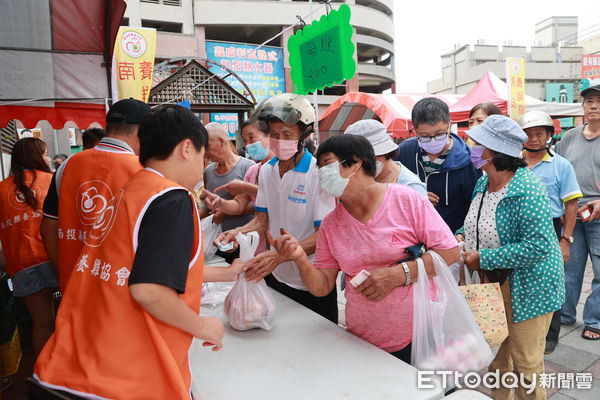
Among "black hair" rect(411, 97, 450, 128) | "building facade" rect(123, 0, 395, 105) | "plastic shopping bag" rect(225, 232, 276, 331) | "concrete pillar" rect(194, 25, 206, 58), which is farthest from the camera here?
"concrete pillar" rect(194, 25, 206, 58)

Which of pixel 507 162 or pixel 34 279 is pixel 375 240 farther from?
pixel 34 279

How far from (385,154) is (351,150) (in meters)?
0.62

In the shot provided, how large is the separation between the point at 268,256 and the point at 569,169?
7.92 feet

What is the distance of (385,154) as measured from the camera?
2.06 meters

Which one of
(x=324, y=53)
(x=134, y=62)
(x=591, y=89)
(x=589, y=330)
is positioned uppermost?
(x=134, y=62)

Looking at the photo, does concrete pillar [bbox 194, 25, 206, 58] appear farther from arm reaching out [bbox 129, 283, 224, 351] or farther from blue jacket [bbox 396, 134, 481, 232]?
arm reaching out [bbox 129, 283, 224, 351]

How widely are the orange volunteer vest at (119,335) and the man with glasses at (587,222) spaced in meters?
3.27

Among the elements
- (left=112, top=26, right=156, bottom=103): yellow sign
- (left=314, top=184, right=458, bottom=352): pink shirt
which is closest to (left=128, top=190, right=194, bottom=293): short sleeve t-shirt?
(left=314, top=184, right=458, bottom=352): pink shirt

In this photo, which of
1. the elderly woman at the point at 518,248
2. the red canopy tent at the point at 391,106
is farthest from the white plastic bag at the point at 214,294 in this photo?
the red canopy tent at the point at 391,106

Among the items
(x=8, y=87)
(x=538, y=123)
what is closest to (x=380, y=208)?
(x=538, y=123)

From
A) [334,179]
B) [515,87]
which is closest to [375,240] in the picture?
[334,179]

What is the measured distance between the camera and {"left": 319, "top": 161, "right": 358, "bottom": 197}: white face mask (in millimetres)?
1529

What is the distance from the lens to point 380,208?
4.94ft

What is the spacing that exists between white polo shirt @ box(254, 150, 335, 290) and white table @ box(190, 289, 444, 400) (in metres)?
0.50
